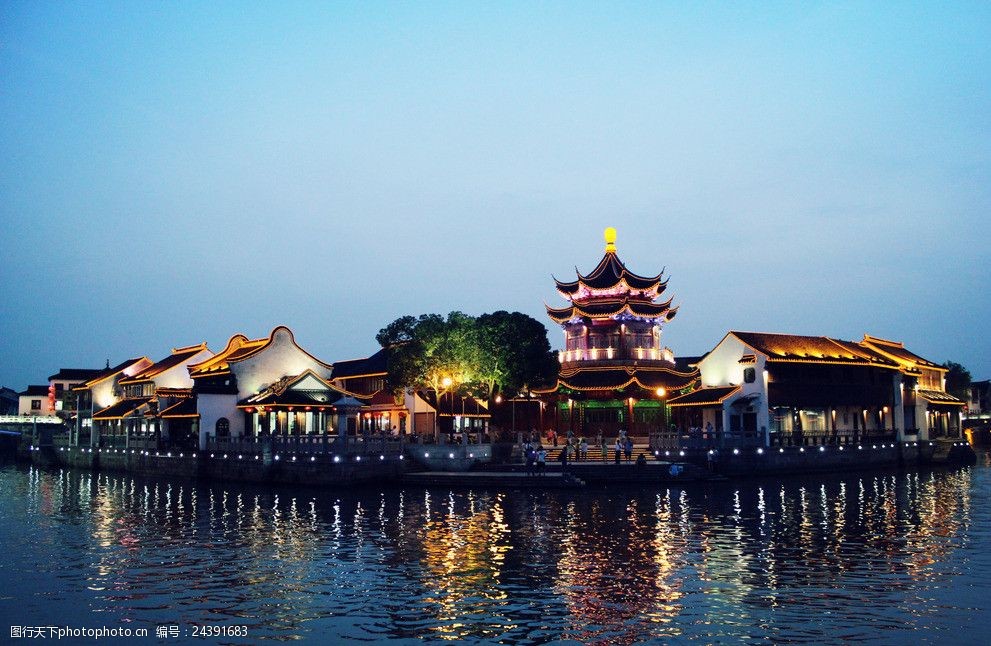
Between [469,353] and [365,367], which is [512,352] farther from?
[365,367]

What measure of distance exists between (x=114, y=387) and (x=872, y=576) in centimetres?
8612

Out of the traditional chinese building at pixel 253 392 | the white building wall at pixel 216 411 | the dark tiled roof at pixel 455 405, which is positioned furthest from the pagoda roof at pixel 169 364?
Result: the dark tiled roof at pixel 455 405

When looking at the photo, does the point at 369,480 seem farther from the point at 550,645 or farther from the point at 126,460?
the point at 550,645

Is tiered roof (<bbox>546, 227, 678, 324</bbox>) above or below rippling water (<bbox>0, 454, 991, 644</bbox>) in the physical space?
above

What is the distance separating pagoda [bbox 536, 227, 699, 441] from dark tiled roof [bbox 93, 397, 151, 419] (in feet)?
122

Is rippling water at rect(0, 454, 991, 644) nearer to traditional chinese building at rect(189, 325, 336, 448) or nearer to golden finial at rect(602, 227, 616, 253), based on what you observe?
traditional chinese building at rect(189, 325, 336, 448)

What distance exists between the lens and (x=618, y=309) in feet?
260

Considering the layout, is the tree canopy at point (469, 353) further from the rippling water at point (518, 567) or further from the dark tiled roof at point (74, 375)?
the dark tiled roof at point (74, 375)

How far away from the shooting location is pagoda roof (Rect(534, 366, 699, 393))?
74.0 metres

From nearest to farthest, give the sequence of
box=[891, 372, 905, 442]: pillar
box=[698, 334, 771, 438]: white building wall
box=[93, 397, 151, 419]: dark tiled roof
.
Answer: box=[698, 334, 771, 438]: white building wall → box=[891, 372, 905, 442]: pillar → box=[93, 397, 151, 419]: dark tiled roof

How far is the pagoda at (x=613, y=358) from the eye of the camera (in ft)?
244

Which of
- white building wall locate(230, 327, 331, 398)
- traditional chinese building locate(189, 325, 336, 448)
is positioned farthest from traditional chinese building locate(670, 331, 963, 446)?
white building wall locate(230, 327, 331, 398)

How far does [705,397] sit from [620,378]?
751cm

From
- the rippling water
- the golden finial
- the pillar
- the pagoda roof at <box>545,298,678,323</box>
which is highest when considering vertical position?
the golden finial
